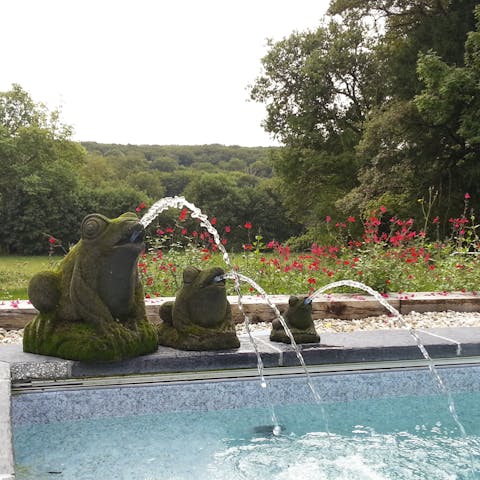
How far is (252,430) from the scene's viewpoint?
3.78 metres

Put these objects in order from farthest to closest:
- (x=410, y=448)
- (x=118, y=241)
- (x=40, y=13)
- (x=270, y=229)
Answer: (x=270, y=229)
(x=40, y=13)
(x=118, y=241)
(x=410, y=448)

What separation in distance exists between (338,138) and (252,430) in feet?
75.2

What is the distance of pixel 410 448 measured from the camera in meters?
3.57

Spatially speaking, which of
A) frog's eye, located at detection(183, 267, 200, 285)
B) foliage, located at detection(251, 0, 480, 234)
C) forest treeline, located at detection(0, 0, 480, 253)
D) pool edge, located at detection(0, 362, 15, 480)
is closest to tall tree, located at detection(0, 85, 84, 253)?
forest treeline, located at detection(0, 0, 480, 253)

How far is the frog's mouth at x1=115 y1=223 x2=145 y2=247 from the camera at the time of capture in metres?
3.80

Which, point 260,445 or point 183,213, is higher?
point 183,213

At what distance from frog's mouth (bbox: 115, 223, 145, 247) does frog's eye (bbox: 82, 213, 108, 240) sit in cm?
15

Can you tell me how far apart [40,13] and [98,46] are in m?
6.97

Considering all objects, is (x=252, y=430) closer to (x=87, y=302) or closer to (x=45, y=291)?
(x=87, y=302)

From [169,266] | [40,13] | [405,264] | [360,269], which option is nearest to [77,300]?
[169,266]

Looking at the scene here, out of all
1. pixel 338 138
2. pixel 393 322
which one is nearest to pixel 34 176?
pixel 338 138

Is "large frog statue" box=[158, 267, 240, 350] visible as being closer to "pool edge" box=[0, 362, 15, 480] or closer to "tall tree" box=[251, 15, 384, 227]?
"pool edge" box=[0, 362, 15, 480]

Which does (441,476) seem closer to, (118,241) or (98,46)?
(118,241)

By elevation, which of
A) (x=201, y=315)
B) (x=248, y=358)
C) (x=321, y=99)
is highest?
(x=321, y=99)
